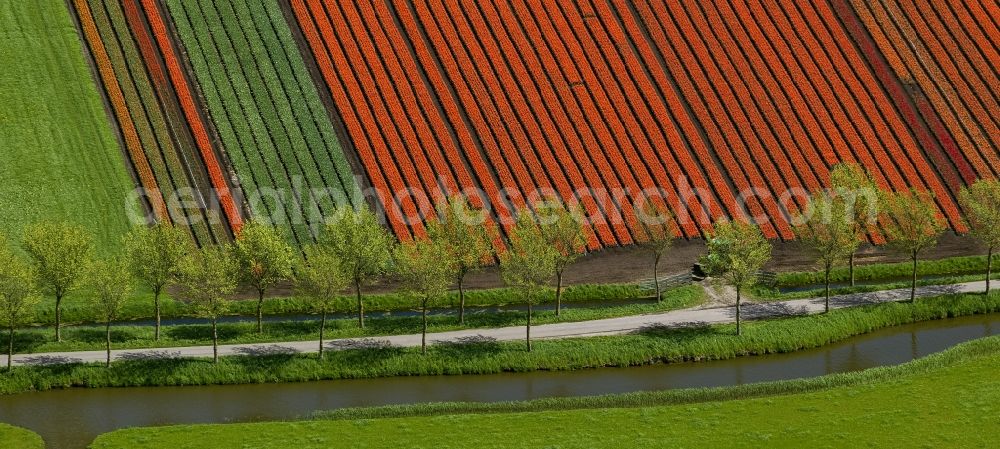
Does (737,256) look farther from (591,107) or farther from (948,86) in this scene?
(948,86)

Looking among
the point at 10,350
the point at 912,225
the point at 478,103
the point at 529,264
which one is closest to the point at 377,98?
the point at 478,103

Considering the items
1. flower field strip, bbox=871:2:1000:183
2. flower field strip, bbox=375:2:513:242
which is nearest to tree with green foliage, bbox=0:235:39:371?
flower field strip, bbox=375:2:513:242

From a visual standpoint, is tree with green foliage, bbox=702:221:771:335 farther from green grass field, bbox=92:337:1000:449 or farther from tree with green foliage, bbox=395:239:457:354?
tree with green foliage, bbox=395:239:457:354

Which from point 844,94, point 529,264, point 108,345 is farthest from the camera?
point 844,94

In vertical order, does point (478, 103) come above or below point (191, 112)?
above

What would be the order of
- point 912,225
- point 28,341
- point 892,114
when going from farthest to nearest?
point 892,114, point 912,225, point 28,341

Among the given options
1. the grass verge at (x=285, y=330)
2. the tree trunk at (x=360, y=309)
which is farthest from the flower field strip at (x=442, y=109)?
the tree trunk at (x=360, y=309)
